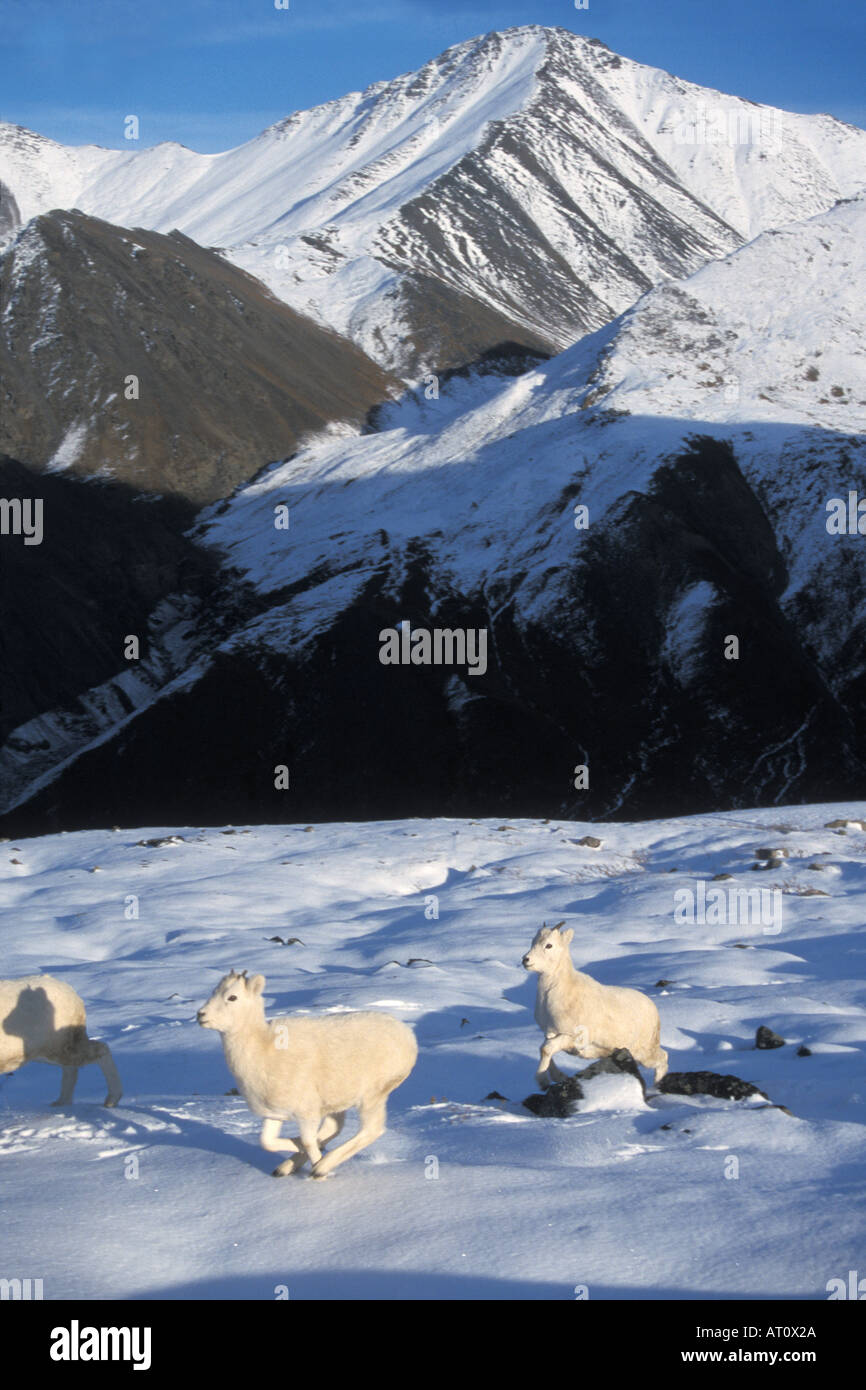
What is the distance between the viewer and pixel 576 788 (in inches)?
2206

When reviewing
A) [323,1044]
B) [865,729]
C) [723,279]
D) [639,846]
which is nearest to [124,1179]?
[323,1044]

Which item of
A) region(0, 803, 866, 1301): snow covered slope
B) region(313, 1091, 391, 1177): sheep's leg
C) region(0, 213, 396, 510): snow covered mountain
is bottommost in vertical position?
region(0, 803, 866, 1301): snow covered slope

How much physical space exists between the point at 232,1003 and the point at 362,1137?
1.23 m

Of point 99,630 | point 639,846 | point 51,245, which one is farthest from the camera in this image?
point 51,245

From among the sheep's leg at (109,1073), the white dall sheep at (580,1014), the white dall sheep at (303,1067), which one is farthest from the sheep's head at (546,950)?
the sheep's leg at (109,1073)

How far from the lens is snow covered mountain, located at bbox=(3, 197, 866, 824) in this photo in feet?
192

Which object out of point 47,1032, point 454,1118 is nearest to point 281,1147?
point 454,1118

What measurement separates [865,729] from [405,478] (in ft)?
125

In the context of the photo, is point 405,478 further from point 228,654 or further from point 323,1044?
point 323,1044

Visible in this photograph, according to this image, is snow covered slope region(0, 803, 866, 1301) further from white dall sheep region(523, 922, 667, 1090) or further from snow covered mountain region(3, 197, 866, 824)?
snow covered mountain region(3, 197, 866, 824)

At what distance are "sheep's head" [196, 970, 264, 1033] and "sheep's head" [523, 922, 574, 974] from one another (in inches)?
118

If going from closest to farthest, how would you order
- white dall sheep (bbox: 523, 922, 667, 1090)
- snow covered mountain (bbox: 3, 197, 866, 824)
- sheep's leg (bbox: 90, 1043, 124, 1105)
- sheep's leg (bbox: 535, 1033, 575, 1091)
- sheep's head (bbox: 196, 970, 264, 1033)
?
sheep's head (bbox: 196, 970, 264, 1033) < sheep's leg (bbox: 90, 1043, 124, 1105) < sheep's leg (bbox: 535, 1033, 575, 1091) < white dall sheep (bbox: 523, 922, 667, 1090) < snow covered mountain (bbox: 3, 197, 866, 824)

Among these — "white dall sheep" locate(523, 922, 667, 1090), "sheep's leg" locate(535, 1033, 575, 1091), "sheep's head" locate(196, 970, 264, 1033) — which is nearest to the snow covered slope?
"sheep's leg" locate(535, 1033, 575, 1091)

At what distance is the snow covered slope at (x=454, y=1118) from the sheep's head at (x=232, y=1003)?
1022 millimetres
